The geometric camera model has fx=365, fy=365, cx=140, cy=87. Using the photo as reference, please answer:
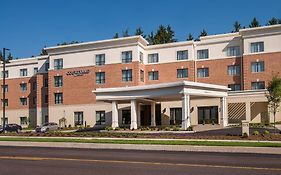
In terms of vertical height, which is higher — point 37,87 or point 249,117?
point 37,87

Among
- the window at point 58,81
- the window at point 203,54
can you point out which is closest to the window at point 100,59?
the window at point 58,81

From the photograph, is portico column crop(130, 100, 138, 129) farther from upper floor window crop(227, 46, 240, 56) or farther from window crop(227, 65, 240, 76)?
upper floor window crop(227, 46, 240, 56)

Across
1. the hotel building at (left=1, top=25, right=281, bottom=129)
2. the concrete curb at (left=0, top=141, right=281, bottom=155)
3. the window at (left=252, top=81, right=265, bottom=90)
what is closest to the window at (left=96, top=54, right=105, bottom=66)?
the hotel building at (left=1, top=25, right=281, bottom=129)

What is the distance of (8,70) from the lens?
67.2 m

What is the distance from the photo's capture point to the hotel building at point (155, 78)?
46.3 m

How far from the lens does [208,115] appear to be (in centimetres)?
5003

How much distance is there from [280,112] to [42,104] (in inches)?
1479

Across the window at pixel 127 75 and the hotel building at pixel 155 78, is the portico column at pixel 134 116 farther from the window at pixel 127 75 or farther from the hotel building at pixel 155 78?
the window at pixel 127 75

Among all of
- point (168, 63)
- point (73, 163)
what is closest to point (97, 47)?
point (168, 63)

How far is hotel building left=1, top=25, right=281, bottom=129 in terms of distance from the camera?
4628 centimetres

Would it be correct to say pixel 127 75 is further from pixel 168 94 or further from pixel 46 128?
pixel 168 94

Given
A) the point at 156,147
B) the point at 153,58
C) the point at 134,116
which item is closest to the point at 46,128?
the point at 134,116

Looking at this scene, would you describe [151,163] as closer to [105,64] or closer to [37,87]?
[105,64]

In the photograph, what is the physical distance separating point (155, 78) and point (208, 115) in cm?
996
